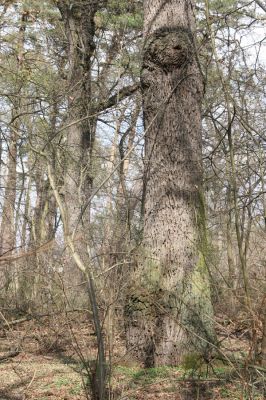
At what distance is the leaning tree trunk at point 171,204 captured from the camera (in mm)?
5355

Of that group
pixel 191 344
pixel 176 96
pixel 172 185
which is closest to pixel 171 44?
pixel 176 96

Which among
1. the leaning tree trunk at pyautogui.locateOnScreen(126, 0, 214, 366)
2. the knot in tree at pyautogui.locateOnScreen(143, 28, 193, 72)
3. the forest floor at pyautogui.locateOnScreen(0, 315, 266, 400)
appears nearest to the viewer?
the forest floor at pyautogui.locateOnScreen(0, 315, 266, 400)

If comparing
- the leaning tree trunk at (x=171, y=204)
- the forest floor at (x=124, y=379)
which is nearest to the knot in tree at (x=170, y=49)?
the leaning tree trunk at (x=171, y=204)

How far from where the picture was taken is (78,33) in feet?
39.7

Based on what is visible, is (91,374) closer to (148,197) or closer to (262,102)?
(148,197)

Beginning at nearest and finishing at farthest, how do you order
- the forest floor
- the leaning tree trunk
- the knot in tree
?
the forest floor → the leaning tree trunk → the knot in tree

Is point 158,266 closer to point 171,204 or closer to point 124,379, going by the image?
point 171,204

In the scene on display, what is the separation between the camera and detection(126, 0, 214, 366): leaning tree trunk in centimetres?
536

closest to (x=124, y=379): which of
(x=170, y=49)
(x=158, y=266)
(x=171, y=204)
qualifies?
(x=158, y=266)

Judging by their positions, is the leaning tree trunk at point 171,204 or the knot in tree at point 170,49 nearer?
the leaning tree trunk at point 171,204

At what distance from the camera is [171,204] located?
563cm

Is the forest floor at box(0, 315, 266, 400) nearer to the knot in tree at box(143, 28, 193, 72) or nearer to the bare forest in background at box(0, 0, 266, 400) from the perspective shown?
the bare forest in background at box(0, 0, 266, 400)

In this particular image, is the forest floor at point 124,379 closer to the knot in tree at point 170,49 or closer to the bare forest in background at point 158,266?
the bare forest in background at point 158,266

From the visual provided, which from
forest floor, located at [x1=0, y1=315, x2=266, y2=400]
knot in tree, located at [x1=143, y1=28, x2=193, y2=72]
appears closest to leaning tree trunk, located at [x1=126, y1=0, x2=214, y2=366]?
knot in tree, located at [x1=143, y1=28, x2=193, y2=72]
